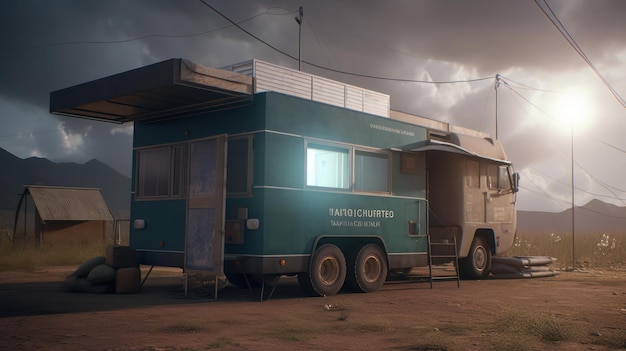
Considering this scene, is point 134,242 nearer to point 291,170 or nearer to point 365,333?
point 291,170

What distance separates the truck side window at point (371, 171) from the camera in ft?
41.4

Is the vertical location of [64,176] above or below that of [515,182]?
above

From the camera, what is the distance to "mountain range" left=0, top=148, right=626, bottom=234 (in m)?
150

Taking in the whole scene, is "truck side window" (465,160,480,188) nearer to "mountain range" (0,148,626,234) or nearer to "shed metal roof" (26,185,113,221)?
"shed metal roof" (26,185,113,221)

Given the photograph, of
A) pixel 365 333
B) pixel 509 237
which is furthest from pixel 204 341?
pixel 509 237

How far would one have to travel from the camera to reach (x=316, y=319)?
30.1ft

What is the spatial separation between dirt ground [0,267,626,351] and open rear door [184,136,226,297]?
2.17ft

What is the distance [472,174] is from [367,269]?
4.33 m

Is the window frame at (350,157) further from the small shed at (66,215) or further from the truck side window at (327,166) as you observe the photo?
the small shed at (66,215)

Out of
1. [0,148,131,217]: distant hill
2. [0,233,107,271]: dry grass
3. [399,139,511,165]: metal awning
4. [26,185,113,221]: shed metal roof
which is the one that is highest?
[0,148,131,217]: distant hill

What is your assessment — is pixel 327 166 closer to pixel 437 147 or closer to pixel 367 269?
pixel 367 269

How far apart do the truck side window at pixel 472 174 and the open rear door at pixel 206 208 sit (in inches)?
257

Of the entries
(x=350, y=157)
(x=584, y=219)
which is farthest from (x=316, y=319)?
(x=584, y=219)

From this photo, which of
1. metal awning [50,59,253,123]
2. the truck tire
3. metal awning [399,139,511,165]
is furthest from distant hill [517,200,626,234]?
metal awning [50,59,253,123]
